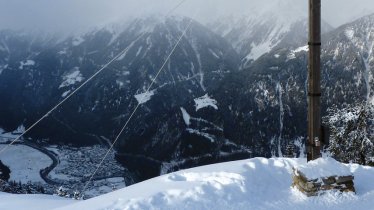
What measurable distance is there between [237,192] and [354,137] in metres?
31.3

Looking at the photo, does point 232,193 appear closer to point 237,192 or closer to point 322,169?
point 237,192

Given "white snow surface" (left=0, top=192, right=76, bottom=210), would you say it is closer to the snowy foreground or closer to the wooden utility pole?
the snowy foreground

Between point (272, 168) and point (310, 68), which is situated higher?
point (310, 68)

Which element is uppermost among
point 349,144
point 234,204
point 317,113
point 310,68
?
point 310,68

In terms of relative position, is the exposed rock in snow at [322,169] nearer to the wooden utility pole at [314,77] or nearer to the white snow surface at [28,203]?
the wooden utility pole at [314,77]

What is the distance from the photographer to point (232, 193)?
40.2ft

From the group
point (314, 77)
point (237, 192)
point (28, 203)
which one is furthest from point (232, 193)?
point (28, 203)

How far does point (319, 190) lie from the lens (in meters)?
12.4

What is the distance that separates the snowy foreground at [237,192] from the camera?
38.9ft

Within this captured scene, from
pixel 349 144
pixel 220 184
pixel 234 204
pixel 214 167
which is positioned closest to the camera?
pixel 234 204

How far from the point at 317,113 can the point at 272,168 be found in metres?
2.26

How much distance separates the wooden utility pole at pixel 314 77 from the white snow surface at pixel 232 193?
846 millimetres

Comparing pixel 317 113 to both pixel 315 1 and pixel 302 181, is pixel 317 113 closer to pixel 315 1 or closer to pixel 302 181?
pixel 302 181

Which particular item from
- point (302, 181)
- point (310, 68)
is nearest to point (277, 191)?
point (302, 181)
